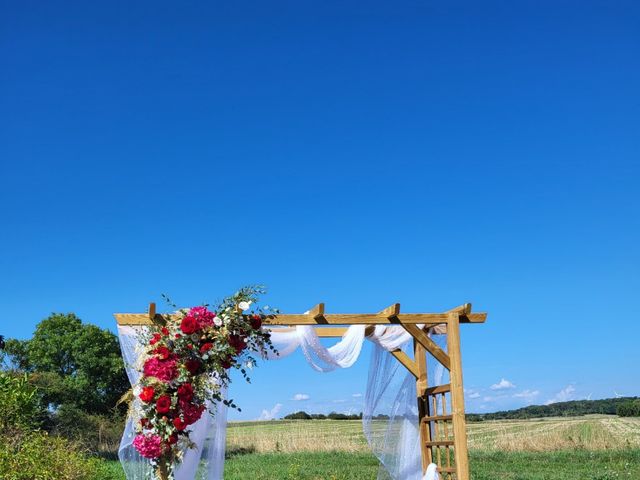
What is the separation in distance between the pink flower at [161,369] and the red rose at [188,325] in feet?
0.99

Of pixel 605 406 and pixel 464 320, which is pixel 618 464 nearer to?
pixel 464 320

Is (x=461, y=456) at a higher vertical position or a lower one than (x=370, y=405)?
lower

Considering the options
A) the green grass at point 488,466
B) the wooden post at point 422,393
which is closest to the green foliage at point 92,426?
the green grass at point 488,466

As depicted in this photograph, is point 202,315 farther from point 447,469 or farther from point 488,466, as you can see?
point 488,466

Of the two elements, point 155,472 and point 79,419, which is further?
point 79,419

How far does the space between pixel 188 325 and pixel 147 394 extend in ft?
2.39

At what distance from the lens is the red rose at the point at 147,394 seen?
19.9 feet

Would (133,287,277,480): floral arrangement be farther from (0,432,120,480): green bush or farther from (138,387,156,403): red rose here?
(0,432,120,480): green bush

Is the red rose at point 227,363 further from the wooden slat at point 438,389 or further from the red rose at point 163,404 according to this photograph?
the wooden slat at point 438,389

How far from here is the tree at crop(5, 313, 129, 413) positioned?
75.4 ft

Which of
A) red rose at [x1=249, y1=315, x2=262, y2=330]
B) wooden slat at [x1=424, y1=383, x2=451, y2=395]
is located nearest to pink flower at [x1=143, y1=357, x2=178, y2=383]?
red rose at [x1=249, y1=315, x2=262, y2=330]

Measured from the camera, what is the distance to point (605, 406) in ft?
122

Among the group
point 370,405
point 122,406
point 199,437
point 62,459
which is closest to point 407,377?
point 370,405

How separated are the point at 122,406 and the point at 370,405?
57.2ft
